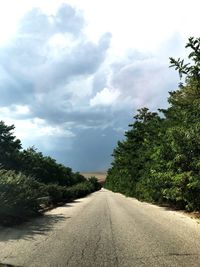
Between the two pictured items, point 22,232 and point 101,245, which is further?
point 22,232

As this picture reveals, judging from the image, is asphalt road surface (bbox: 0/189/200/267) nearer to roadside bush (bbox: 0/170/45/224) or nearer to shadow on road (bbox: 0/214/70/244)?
shadow on road (bbox: 0/214/70/244)

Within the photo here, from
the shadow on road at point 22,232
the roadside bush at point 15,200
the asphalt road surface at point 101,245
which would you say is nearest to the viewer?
the asphalt road surface at point 101,245

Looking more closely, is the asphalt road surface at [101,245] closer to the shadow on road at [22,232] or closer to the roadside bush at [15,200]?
the shadow on road at [22,232]

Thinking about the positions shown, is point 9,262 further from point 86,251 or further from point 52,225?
point 52,225

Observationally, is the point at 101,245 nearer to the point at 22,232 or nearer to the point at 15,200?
the point at 22,232

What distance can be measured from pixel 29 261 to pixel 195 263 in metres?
3.58

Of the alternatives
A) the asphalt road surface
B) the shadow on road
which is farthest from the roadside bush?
the asphalt road surface

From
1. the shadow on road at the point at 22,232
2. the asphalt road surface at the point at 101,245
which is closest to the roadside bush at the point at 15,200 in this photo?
the shadow on road at the point at 22,232

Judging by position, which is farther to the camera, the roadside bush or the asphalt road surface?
the roadside bush

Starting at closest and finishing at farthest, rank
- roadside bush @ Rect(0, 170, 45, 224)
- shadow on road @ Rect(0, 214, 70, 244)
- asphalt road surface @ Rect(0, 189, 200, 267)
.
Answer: asphalt road surface @ Rect(0, 189, 200, 267), shadow on road @ Rect(0, 214, 70, 244), roadside bush @ Rect(0, 170, 45, 224)

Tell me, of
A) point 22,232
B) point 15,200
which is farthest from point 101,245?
point 15,200

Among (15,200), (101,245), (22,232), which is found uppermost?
(15,200)

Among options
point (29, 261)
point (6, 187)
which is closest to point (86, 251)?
point (29, 261)

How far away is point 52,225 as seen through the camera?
1841 cm
